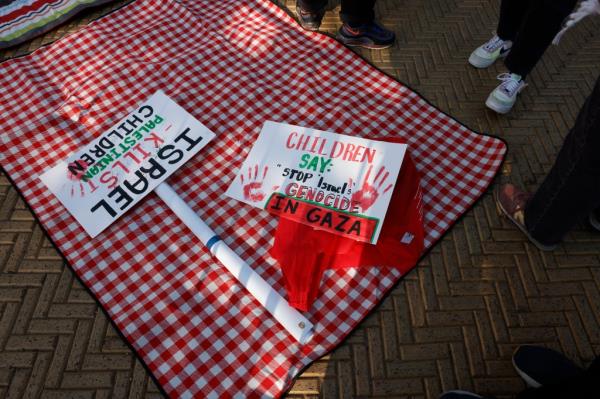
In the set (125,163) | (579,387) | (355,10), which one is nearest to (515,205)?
(579,387)

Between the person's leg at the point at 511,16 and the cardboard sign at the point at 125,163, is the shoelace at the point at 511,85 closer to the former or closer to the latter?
the person's leg at the point at 511,16

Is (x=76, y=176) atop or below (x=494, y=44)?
below

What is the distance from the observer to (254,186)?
2.06m

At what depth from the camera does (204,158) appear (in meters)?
2.22

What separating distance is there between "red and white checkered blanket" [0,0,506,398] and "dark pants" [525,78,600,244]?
1.10 ft

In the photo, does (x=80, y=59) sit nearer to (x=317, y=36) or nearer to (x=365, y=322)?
(x=317, y=36)

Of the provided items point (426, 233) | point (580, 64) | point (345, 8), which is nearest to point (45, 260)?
point (426, 233)

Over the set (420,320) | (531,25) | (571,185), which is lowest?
(420,320)

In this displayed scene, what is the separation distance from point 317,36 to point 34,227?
2090 mm

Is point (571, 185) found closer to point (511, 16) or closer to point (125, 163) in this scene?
point (511, 16)

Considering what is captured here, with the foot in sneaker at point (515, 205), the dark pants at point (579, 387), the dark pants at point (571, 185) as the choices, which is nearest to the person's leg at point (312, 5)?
the foot in sneaker at point (515, 205)

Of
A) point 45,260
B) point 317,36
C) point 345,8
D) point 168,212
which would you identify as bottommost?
point 45,260

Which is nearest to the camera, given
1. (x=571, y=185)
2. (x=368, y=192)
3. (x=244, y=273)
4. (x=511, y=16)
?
(x=571, y=185)

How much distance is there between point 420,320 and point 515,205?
30.0 inches
